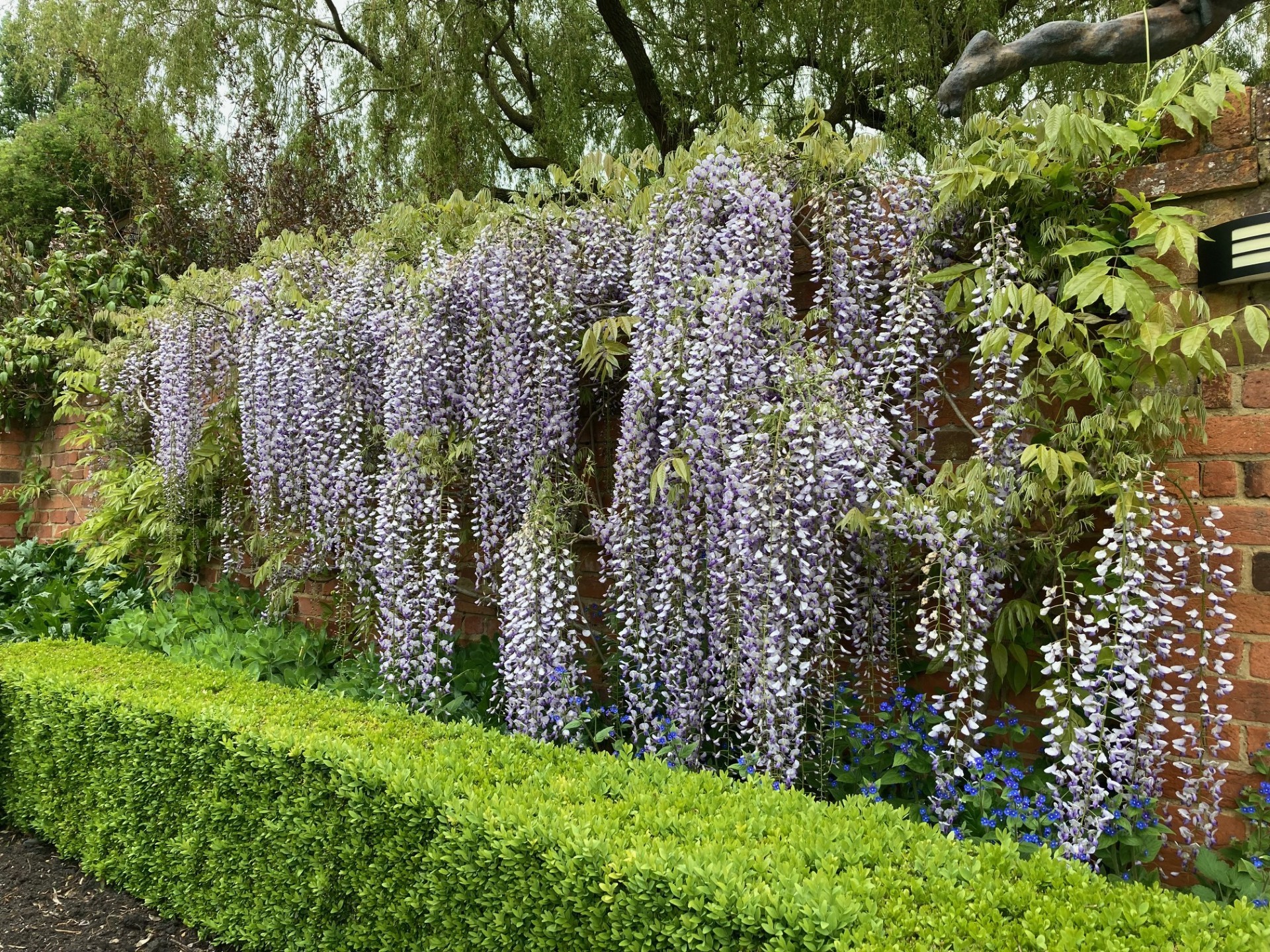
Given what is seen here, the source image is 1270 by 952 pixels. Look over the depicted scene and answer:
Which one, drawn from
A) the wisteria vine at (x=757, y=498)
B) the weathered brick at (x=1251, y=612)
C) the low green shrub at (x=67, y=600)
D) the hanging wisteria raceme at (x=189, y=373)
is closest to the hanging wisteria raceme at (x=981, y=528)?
the wisteria vine at (x=757, y=498)

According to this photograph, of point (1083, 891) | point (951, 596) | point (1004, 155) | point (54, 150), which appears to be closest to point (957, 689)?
point (951, 596)

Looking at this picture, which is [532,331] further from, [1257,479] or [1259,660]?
[1259,660]

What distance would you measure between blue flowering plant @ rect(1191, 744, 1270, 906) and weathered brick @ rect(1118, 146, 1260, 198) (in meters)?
1.51

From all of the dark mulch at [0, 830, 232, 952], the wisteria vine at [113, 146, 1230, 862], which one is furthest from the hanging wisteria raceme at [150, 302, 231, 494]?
the dark mulch at [0, 830, 232, 952]

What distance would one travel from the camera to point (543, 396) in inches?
142

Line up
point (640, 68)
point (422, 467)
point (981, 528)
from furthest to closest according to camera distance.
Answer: point (640, 68) < point (422, 467) < point (981, 528)

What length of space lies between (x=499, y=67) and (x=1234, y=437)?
8442mm

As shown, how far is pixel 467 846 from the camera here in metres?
2.23

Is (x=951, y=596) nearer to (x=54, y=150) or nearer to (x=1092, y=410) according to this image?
(x=1092, y=410)

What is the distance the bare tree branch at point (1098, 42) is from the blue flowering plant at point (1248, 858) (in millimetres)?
1913

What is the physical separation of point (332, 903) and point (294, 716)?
0.69 metres

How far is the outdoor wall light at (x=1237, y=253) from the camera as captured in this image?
2375mm

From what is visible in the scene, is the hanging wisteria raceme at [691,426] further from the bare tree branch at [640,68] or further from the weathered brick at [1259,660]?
the bare tree branch at [640,68]

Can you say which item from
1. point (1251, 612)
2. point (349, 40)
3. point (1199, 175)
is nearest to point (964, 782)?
point (1251, 612)
